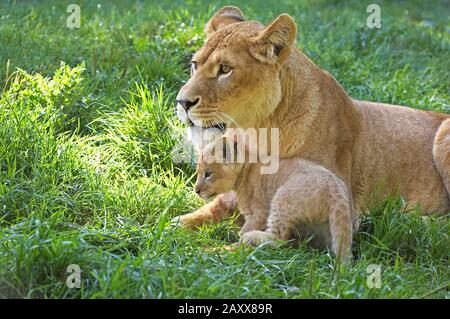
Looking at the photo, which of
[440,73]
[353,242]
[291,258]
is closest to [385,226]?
[353,242]

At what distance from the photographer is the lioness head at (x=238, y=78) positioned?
4895mm

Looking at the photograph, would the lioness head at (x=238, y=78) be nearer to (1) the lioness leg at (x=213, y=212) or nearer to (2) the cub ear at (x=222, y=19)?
(2) the cub ear at (x=222, y=19)

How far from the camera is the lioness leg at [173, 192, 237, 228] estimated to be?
5.22m

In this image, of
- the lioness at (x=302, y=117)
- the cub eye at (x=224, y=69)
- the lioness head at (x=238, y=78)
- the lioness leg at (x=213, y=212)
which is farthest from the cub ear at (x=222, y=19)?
the lioness leg at (x=213, y=212)

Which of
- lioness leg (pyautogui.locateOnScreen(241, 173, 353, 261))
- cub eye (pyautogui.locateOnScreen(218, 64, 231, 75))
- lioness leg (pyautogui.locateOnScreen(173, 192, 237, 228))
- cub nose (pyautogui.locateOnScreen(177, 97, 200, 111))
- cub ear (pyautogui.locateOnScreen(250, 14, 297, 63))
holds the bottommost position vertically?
lioness leg (pyautogui.locateOnScreen(173, 192, 237, 228))

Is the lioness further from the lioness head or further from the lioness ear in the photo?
the lioness ear

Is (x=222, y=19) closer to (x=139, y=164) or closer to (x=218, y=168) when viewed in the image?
(x=218, y=168)

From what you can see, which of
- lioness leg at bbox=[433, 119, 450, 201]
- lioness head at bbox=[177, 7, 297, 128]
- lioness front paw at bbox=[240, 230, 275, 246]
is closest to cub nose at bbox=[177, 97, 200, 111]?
lioness head at bbox=[177, 7, 297, 128]

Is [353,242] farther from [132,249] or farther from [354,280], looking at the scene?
[132,249]

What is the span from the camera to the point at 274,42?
193 inches

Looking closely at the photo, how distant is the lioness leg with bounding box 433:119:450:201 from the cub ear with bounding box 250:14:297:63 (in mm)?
1419

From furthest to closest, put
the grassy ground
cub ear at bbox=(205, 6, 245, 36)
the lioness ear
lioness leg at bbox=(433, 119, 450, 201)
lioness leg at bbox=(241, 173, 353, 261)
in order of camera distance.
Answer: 1. lioness leg at bbox=(433, 119, 450, 201)
2. cub ear at bbox=(205, 6, 245, 36)
3. the lioness ear
4. lioness leg at bbox=(241, 173, 353, 261)
5. the grassy ground

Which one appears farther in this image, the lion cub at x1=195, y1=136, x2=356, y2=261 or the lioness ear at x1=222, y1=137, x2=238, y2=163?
the lioness ear at x1=222, y1=137, x2=238, y2=163

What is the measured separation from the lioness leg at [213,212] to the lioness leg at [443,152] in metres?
1.41
